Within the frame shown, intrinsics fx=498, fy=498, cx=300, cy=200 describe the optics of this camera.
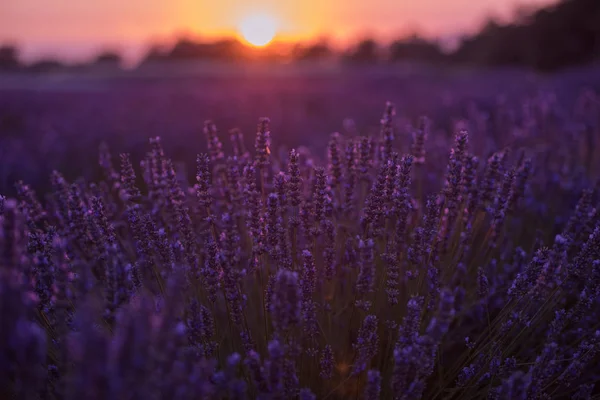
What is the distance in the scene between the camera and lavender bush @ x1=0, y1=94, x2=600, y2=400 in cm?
Result: 114

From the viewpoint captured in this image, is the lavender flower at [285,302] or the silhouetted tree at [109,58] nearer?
the lavender flower at [285,302]

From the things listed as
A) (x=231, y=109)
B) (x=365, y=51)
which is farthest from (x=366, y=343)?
(x=365, y=51)

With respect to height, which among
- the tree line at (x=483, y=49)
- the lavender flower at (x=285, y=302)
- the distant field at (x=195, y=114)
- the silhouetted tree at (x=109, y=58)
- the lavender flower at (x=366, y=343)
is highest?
the silhouetted tree at (x=109, y=58)

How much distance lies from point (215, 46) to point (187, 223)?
29011mm

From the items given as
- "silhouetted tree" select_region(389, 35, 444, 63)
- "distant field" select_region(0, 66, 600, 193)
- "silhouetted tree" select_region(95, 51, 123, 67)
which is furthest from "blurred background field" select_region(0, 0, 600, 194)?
"silhouetted tree" select_region(389, 35, 444, 63)

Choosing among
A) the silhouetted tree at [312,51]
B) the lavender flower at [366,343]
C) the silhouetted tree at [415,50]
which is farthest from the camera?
the silhouetted tree at [415,50]

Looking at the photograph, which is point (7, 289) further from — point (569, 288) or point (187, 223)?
point (569, 288)

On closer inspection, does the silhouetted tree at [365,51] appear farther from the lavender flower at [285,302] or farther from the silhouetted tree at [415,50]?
the lavender flower at [285,302]

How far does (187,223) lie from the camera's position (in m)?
1.96

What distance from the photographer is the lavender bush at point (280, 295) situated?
3.76 ft

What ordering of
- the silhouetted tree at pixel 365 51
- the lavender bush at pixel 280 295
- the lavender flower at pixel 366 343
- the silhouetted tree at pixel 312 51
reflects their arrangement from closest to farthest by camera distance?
the lavender bush at pixel 280 295
the lavender flower at pixel 366 343
the silhouetted tree at pixel 312 51
the silhouetted tree at pixel 365 51

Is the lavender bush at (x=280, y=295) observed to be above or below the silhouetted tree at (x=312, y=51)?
below

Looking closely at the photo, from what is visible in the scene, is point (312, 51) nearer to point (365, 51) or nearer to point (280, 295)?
point (365, 51)

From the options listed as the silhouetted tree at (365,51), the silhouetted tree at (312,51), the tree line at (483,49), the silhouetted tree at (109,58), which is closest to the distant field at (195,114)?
the tree line at (483,49)
